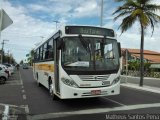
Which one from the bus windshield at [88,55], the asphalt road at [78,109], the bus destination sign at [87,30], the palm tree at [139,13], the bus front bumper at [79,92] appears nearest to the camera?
the asphalt road at [78,109]

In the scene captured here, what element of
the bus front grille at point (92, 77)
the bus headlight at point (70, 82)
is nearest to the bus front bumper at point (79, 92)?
the bus headlight at point (70, 82)

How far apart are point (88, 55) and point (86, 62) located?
31cm

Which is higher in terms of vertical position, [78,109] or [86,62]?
[86,62]

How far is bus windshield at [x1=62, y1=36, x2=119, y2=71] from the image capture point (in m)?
11.8

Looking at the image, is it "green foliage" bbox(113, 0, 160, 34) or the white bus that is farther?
"green foliage" bbox(113, 0, 160, 34)

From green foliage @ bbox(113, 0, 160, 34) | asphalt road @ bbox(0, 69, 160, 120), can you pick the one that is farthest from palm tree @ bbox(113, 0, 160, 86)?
asphalt road @ bbox(0, 69, 160, 120)

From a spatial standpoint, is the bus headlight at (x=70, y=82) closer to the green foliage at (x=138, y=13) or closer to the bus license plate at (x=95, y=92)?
the bus license plate at (x=95, y=92)

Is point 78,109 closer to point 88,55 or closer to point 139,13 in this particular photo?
point 88,55

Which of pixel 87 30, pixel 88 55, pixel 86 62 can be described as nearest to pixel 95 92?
pixel 86 62

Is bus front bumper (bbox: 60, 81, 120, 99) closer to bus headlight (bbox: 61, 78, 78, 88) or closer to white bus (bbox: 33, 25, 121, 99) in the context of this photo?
white bus (bbox: 33, 25, 121, 99)

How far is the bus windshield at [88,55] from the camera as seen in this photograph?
464 inches

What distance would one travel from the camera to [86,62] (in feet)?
38.9

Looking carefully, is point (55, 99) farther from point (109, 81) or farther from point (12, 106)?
point (109, 81)

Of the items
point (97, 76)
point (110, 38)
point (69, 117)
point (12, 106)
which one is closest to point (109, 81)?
point (97, 76)
